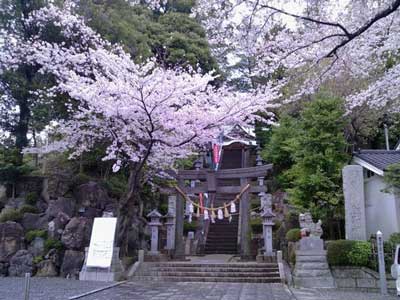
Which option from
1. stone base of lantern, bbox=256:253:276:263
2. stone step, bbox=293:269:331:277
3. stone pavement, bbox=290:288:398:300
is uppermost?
stone base of lantern, bbox=256:253:276:263

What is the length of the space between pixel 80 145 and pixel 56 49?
3389 millimetres

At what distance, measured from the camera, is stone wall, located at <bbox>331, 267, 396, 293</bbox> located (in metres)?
9.22

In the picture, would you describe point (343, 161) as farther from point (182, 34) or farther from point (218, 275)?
point (182, 34)

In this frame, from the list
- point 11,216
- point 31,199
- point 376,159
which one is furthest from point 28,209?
point 376,159

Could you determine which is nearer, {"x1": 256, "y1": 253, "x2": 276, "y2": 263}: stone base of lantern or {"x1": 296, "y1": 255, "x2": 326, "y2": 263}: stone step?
{"x1": 296, "y1": 255, "x2": 326, "y2": 263}: stone step

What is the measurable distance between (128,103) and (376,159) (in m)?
8.64

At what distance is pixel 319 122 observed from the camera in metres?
13.1

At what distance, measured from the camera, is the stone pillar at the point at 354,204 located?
10.5m

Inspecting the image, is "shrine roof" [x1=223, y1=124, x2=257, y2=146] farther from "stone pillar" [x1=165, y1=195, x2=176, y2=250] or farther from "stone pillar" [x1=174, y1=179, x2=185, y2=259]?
"stone pillar" [x1=165, y1=195, x2=176, y2=250]

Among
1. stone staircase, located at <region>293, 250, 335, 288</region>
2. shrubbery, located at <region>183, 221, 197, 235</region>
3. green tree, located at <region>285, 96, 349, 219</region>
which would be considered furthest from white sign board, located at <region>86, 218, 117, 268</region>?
shrubbery, located at <region>183, 221, 197, 235</region>

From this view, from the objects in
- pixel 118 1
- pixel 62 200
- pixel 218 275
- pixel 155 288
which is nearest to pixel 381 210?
pixel 218 275

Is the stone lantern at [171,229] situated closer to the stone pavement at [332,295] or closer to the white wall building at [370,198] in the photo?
the stone pavement at [332,295]

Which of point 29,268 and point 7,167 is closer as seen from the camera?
point 29,268

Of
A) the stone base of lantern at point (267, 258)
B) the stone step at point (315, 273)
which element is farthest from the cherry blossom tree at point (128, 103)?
the stone step at point (315, 273)
